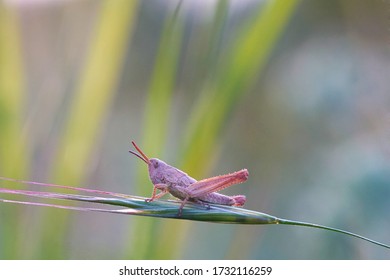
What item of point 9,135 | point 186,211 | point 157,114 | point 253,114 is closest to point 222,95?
point 157,114

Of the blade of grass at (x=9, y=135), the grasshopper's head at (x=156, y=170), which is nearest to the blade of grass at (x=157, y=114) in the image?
the grasshopper's head at (x=156, y=170)

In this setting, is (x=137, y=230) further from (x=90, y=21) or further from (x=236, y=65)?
(x=90, y=21)

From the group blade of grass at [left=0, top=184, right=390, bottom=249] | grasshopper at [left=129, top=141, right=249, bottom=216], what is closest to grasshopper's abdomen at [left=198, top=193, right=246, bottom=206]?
grasshopper at [left=129, top=141, right=249, bottom=216]

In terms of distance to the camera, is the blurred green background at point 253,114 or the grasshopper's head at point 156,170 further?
the blurred green background at point 253,114

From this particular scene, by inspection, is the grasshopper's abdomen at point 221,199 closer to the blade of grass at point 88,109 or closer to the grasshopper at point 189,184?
the grasshopper at point 189,184

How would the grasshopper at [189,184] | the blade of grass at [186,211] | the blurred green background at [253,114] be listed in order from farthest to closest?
1. the blurred green background at [253,114]
2. the grasshopper at [189,184]
3. the blade of grass at [186,211]
